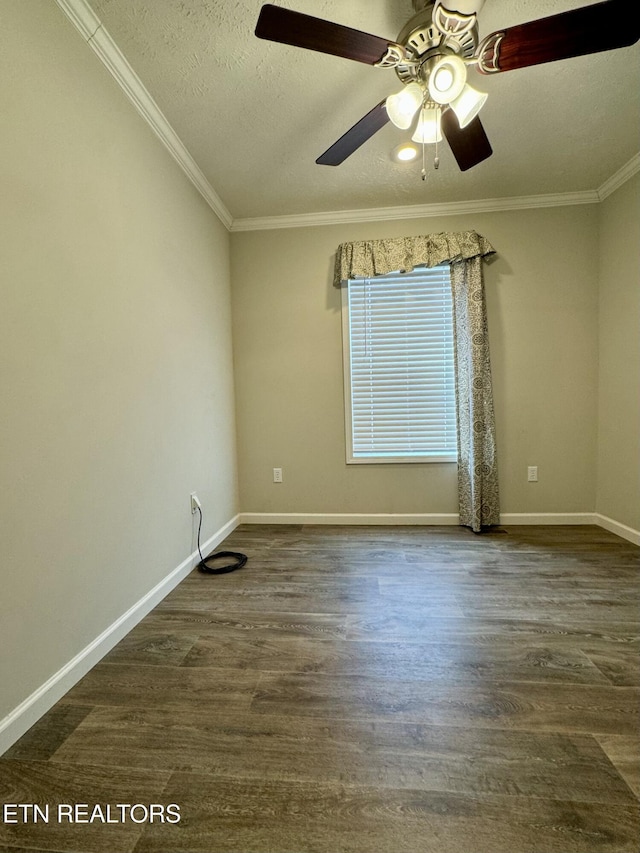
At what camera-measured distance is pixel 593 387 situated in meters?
2.80

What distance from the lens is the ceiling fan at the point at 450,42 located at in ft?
3.68

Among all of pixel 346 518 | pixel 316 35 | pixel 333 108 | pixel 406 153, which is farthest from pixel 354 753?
pixel 406 153

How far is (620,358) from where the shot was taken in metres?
A: 2.55

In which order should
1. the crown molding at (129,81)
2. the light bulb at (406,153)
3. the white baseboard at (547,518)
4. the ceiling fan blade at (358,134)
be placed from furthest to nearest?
the white baseboard at (547,518), the light bulb at (406,153), the ceiling fan blade at (358,134), the crown molding at (129,81)

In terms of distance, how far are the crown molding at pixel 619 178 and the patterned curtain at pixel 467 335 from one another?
2.96 feet

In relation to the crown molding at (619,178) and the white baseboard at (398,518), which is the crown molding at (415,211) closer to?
the crown molding at (619,178)

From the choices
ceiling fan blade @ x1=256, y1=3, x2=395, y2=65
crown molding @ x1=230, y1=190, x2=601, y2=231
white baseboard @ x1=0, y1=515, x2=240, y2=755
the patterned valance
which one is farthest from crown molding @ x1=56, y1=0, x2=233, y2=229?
white baseboard @ x1=0, y1=515, x2=240, y2=755

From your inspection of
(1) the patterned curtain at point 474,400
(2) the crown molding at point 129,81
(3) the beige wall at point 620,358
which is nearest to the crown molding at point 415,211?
(3) the beige wall at point 620,358

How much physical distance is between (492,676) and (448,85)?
220 cm

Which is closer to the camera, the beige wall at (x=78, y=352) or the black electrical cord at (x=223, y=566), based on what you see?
the beige wall at (x=78, y=352)

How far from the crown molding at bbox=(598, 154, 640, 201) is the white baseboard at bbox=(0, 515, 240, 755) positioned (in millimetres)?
3914

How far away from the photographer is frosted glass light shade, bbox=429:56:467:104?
126 cm

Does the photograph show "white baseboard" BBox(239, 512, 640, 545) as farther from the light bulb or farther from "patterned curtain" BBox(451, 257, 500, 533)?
the light bulb

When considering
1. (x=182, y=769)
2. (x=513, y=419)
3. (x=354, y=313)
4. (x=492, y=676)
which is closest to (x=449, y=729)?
(x=492, y=676)
